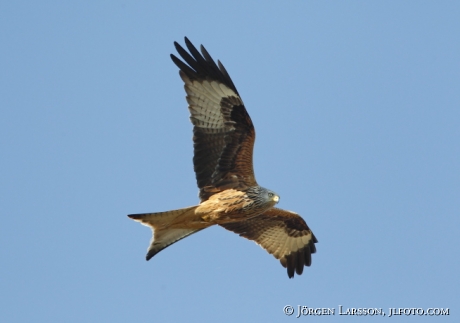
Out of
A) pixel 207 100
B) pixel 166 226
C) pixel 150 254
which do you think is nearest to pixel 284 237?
pixel 166 226

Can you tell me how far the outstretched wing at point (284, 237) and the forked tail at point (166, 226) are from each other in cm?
158

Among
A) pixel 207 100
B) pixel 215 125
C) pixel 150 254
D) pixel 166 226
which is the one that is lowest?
pixel 150 254

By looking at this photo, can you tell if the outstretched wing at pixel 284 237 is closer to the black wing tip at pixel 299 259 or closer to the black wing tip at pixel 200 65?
the black wing tip at pixel 299 259

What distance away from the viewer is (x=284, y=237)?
504 inches

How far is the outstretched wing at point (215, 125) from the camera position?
37.3 ft

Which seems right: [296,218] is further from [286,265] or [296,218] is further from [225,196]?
[225,196]

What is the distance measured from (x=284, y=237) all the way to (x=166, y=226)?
102 inches

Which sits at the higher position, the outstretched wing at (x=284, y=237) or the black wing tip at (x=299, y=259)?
the outstretched wing at (x=284, y=237)

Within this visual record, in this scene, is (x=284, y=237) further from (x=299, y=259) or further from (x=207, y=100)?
(x=207, y=100)

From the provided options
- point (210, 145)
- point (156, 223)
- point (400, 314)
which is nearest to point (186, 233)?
point (156, 223)

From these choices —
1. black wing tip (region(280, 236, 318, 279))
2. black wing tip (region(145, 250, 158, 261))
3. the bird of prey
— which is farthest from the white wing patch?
black wing tip (region(280, 236, 318, 279))

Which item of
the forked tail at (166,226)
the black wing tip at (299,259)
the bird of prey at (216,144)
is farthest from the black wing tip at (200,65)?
the black wing tip at (299,259)

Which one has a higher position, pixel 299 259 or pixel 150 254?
pixel 150 254

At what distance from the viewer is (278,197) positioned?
1115cm
